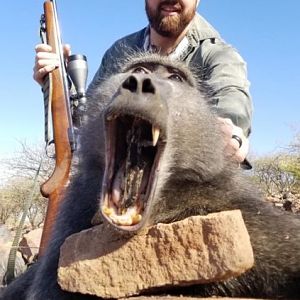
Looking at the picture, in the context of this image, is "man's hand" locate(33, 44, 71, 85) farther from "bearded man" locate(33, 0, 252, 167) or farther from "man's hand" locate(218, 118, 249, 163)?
"man's hand" locate(218, 118, 249, 163)

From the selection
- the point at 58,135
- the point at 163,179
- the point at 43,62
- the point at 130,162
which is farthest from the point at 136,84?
the point at 43,62

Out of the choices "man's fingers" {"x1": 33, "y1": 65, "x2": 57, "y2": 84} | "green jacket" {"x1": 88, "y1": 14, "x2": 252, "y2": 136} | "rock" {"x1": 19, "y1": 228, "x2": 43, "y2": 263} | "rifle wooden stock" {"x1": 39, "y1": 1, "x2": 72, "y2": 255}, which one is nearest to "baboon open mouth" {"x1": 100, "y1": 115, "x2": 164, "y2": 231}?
"green jacket" {"x1": 88, "y1": 14, "x2": 252, "y2": 136}

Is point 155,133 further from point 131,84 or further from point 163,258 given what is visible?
point 163,258

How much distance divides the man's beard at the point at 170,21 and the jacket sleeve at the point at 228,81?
191 millimetres

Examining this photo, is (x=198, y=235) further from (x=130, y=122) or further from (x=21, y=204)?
(x=21, y=204)

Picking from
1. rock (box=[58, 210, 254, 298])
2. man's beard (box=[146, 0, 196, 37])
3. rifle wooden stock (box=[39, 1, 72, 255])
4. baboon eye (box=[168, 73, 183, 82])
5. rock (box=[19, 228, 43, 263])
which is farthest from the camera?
rock (box=[19, 228, 43, 263])

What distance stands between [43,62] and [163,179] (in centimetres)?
258

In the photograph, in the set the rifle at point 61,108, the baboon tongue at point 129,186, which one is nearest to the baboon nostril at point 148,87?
the baboon tongue at point 129,186

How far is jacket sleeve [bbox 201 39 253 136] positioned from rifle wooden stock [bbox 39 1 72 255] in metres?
1.18

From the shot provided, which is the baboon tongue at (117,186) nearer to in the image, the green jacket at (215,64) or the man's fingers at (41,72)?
the green jacket at (215,64)

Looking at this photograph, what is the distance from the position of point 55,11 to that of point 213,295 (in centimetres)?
376

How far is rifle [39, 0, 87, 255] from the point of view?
4.43 meters

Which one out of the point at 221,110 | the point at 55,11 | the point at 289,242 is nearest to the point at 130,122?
the point at 289,242

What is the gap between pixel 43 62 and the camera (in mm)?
4836
